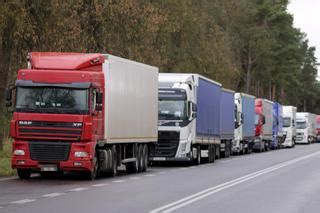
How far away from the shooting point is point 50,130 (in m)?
21.9

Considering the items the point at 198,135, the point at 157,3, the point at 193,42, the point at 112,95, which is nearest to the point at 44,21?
the point at 112,95

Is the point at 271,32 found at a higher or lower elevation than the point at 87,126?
higher

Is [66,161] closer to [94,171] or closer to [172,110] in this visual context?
[94,171]

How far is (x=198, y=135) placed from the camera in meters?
33.8

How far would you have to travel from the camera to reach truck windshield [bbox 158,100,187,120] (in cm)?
3152

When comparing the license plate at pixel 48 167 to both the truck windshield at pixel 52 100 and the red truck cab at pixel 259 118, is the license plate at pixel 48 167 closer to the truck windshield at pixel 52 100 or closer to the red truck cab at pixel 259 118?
the truck windshield at pixel 52 100

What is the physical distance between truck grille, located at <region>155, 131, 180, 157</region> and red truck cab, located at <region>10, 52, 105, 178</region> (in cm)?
917

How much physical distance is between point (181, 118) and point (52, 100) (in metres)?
10.2

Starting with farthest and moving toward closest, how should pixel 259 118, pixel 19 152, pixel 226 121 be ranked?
pixel 259 118 < pixel 226 121 < pixel 19 152

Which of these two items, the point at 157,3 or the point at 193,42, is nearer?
the point at 157,3

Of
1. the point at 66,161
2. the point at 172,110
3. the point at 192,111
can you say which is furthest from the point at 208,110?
the point at 66,161

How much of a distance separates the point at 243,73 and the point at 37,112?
236 feet

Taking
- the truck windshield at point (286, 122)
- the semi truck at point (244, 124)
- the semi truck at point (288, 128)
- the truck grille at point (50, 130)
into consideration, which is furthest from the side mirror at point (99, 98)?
the truck windshield at point (286, 122)

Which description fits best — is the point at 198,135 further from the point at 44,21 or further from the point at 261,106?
the point at 261,106
